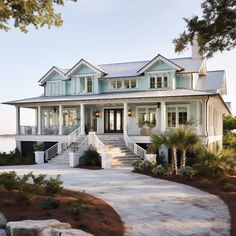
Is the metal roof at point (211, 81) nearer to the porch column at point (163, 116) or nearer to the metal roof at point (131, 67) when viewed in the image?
the metal roof at point (131, 67)

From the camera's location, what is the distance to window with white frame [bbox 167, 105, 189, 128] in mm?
26250

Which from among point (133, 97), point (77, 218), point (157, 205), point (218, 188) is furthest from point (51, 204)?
point (133, 97)

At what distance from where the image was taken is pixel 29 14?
14.6 meters

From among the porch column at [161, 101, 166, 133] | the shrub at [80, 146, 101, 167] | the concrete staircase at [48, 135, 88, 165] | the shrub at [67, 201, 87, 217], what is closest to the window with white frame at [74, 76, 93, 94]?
the concrete staircase at [48, 135, 88, 165]

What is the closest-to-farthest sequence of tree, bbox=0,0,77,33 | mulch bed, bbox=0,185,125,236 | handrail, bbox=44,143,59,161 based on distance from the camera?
mulch bed, bbox=0,185,125,236 → tree, bbox=0,0,77,33 → handrail, bbox=44,143,59,161

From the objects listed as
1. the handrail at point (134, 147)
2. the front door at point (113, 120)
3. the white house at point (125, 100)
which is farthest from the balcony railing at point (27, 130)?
the handrail at point (134, 147)

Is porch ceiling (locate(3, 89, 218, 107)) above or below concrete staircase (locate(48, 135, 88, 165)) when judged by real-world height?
above

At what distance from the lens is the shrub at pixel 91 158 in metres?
22.4

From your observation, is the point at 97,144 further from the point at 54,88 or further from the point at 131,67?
the point at 54,88

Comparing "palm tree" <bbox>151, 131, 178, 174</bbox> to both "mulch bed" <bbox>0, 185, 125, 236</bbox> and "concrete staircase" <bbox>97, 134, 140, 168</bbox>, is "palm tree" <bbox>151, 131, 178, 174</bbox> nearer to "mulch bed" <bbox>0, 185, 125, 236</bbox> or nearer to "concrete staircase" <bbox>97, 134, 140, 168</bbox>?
"concrete staircase" <bbox>97, 134, 140, 168</bbox>

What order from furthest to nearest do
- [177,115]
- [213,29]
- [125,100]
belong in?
[177,115] → [125,100] → [213,29]

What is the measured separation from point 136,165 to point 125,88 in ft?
37.3

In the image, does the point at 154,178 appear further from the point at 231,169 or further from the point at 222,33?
the point at 222,33

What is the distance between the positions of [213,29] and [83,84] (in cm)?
1951
